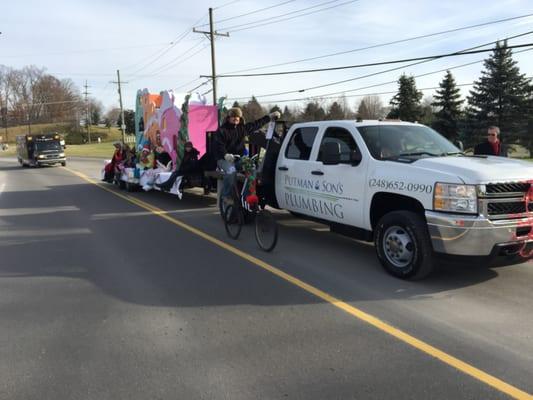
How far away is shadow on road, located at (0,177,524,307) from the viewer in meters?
5.43

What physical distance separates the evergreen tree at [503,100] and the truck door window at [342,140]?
40.9 m

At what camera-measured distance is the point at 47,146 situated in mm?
37438

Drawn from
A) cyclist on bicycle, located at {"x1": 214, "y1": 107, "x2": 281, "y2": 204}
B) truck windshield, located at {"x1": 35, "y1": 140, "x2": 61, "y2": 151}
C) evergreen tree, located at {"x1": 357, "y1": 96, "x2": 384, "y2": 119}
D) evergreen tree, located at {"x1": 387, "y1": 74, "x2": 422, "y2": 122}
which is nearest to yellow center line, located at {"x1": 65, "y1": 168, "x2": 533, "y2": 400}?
cyclist on bicycle, located at {"x1": 214, "y1": 107, "x2": 281, "y2": 204}

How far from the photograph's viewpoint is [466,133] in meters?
44.9

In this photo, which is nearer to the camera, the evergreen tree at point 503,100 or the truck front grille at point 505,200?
the truck front grille at point 505,200

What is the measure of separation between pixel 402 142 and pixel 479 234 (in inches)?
75.0

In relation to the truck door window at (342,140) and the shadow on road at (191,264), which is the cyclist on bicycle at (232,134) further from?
the truck door window at (342,140)

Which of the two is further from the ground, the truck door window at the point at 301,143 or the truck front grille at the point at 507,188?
the truck door window at the point at 301,143

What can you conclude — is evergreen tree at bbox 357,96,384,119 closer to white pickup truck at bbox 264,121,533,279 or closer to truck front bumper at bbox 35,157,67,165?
truck front bumper at bbox 35,157,67,165

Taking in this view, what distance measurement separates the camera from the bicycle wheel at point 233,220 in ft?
27.1

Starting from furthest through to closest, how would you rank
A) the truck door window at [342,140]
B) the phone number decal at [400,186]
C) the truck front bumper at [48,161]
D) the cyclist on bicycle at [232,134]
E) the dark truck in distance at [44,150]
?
the dark truck in distance at [44,150]
the truck front bumper at [48,161]
the cyclist on bicycle at [232,134]
the truck door window at [342,140]
the phone number decal at [400,186]

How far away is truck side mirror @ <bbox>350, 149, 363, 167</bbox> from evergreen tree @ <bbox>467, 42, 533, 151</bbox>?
1632 inches

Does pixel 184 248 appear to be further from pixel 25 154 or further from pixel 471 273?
pixel 25 154

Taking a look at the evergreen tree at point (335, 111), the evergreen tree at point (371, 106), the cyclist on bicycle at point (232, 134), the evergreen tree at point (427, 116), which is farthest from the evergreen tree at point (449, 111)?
the cyclist on bicycle at point (232, 134)
